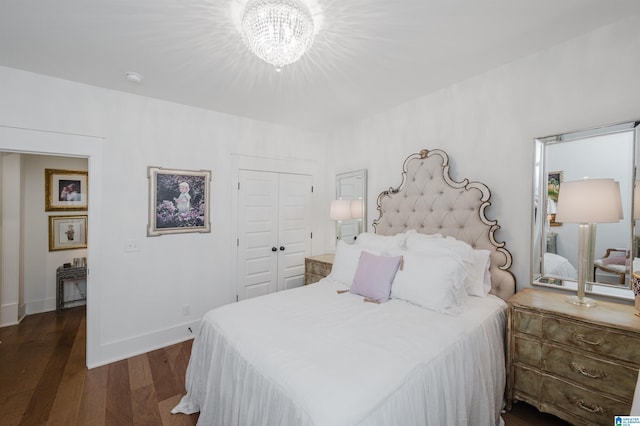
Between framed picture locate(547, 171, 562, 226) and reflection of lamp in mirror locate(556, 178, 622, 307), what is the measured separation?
0.19 metres

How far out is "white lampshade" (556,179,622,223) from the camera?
169 centimetres

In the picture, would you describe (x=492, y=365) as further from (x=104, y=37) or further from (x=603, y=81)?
(x=104, y=37)

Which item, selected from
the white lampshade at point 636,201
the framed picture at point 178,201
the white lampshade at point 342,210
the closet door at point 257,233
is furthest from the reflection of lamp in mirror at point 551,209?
the framed picture at point 178,201

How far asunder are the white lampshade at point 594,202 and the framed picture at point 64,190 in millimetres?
5182

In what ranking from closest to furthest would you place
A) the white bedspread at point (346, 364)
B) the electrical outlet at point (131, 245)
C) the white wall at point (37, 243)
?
1. the white bedspread at point (346, 364)
2. the electrical outlet at point (131, 245)
3. the white wall at point (37, 243)

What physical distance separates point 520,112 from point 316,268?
2.56 metres

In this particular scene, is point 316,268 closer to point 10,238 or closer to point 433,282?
point 433,282

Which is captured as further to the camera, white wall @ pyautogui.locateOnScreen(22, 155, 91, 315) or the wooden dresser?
white wall @ pyautogui.locateOnScreen(22, 155, 91, 315)

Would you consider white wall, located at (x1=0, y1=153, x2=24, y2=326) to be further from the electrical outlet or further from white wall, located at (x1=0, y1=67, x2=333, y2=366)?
the electrical outlet

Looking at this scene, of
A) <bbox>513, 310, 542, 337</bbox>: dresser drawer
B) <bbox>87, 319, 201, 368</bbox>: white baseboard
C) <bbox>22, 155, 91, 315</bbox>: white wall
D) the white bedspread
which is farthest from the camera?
<bbox>22, 155, 91, 315</bbox>: white wall

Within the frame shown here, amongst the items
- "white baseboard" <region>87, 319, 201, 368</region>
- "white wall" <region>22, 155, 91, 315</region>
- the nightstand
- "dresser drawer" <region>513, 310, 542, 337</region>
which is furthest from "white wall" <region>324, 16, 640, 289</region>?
"white wall" <region>22, 155, 91, 315</region>

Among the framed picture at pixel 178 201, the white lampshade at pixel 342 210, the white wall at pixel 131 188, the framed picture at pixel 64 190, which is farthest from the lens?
the framed picture at pixel 64 190

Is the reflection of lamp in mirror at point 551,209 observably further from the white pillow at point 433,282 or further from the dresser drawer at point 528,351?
the dresser drawer at point 528,351

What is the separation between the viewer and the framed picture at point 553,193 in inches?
80.8
